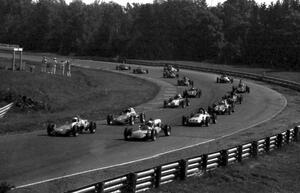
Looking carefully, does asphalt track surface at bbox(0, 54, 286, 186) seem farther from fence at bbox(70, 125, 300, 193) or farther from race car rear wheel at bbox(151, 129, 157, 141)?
fence at bbox(70, 125, 300, 193)

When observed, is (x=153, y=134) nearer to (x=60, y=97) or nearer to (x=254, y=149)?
(x=254, y=149)

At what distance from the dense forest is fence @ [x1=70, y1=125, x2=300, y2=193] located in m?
98.7

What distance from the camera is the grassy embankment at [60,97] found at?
43.2 metres

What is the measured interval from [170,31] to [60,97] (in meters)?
112

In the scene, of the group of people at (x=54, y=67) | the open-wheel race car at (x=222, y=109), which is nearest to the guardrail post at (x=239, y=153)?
the open-wheel race car at (x=222, y=109)

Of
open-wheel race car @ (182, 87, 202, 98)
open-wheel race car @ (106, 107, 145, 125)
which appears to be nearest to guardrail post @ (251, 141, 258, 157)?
open-wheel race car @ (106, 107, 145, 125)

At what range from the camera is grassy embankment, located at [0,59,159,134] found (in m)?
43.2

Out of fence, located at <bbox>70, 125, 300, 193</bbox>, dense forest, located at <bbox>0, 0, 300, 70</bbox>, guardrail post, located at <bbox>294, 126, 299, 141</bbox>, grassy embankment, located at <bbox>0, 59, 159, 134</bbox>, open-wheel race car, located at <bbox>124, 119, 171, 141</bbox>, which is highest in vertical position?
dense forest, located at <bbox>0, 0, 300, 70</bbox>

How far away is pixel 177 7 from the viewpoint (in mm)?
168375

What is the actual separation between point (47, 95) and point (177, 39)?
11072 cm

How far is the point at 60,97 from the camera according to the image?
55.5 metres

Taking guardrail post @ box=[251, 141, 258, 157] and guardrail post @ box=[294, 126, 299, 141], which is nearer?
guardrail post @ box=[251, 141, 258, 157]

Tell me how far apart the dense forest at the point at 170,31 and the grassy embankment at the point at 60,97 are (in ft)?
218

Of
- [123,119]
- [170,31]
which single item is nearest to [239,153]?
[123,119]
